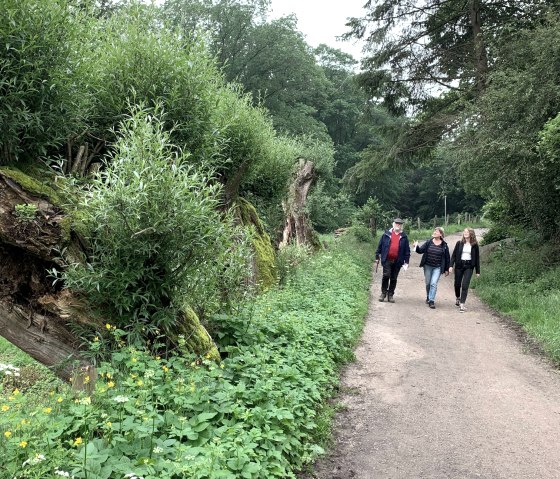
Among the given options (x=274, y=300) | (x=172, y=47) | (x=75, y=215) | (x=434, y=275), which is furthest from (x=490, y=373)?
(x=172, y=47)

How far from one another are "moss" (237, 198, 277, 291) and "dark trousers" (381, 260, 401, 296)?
2676 mm

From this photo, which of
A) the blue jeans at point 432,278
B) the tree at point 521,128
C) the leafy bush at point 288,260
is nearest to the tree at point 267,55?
the tree at point 521,128

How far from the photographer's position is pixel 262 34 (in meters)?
36.4

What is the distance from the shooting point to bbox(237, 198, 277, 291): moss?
1030 centimetres

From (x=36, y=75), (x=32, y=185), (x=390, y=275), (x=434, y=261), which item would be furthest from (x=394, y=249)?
(x=36, y=75)

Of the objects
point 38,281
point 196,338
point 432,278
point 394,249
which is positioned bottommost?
point 196,338

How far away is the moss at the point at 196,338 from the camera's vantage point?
194 inches

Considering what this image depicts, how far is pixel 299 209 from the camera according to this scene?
16.9 metres

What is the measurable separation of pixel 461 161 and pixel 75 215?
11.7 metres

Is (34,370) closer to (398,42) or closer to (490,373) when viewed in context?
(490,373)

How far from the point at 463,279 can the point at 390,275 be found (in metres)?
1.65

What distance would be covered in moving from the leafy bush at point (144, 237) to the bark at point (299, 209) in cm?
973

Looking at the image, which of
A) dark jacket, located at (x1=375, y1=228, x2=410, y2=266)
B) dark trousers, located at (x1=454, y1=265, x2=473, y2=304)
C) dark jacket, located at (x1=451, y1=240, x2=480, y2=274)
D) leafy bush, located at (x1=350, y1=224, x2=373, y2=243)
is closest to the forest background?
dark trousers, located at (x1=454, y1=265, x2=473, y2=304)

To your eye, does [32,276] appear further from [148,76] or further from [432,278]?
[432,278]
